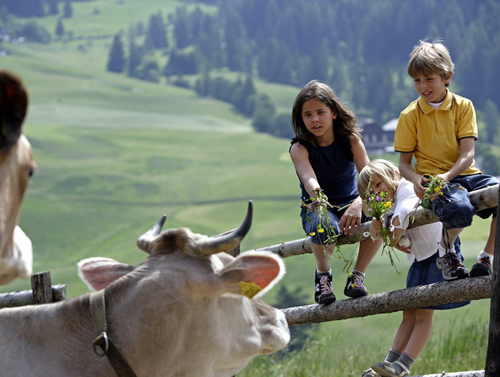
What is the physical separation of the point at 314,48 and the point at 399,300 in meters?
178

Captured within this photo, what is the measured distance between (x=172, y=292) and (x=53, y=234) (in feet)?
314

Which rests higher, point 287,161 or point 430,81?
point 430,81

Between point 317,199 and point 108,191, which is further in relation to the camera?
point 108,191

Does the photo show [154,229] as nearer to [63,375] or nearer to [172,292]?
[172,292]

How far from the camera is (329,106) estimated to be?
4906mm

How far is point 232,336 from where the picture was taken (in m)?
3.43

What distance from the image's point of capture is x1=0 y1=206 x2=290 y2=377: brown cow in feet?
10.4

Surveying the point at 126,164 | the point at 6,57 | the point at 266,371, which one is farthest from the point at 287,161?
the point at 266,371

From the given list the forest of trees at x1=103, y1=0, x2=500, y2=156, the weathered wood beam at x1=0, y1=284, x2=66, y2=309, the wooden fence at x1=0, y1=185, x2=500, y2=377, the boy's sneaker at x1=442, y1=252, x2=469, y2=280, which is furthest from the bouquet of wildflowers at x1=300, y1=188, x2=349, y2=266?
the forest of trees at x1=103, y1=0, x2=500, y2=156

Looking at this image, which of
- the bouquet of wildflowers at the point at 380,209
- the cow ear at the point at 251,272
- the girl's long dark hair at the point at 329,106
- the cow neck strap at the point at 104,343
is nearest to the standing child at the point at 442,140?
the bouquet of wildflowers at the point at 380,209

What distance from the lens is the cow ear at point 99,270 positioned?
3.55 metres

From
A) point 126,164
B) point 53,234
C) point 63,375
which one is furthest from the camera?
point 126,164

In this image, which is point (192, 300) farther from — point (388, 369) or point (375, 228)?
point (388, 369)

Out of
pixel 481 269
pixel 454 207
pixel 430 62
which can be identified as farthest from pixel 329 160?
pixel 481 269
